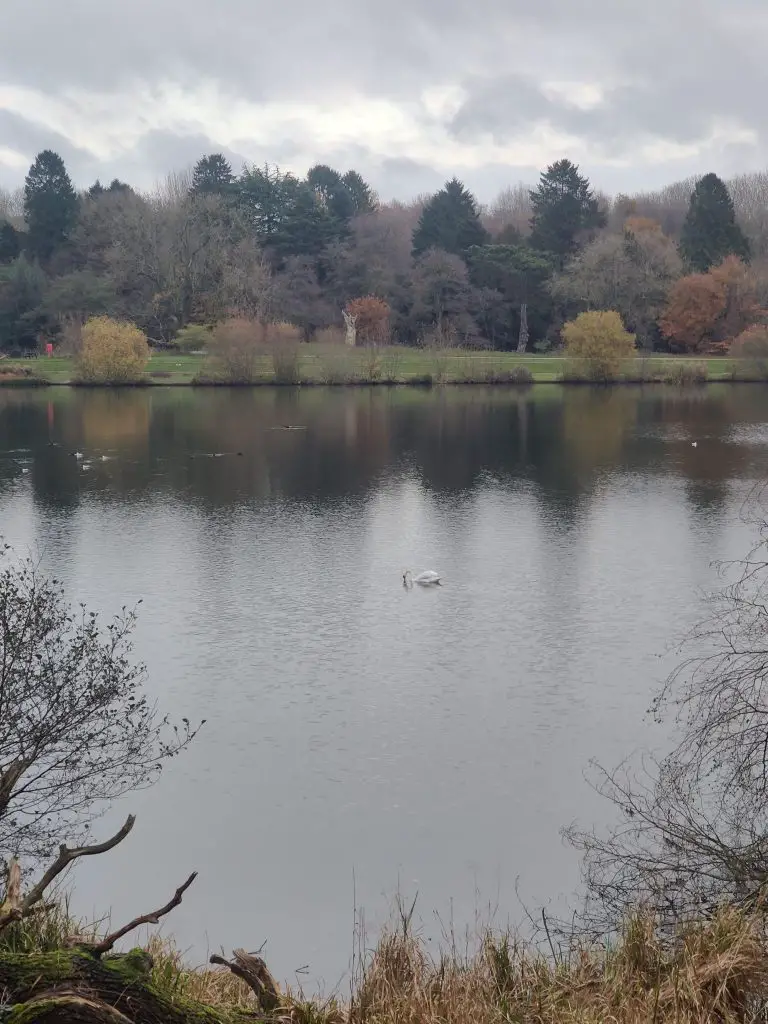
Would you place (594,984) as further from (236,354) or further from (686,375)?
(686,375)

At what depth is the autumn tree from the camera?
74.1 metres

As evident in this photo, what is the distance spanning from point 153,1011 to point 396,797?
6.59m

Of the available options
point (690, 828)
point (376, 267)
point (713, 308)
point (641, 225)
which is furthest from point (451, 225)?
point (690, 828)

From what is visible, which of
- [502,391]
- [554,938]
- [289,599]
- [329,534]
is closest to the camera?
[554,938]

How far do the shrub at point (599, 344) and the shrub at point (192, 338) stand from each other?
24.4 metres

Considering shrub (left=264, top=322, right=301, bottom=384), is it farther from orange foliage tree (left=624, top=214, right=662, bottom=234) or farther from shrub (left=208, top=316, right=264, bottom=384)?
orange foliage tree (left=624, top=214, right=662, bottom=234)

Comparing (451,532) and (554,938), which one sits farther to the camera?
(451,532)

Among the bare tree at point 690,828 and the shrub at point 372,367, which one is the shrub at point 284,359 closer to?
the shrub at point 372,367

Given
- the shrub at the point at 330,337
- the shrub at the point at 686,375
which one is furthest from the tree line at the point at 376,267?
the shrub at the point at 686,375

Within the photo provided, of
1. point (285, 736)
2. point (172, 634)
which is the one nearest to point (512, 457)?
point (172, 634)

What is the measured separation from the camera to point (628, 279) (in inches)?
2926

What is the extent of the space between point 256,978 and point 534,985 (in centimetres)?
Answer: 181

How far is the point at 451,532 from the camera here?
23938 millimetres

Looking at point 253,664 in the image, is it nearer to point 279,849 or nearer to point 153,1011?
point 279,849
